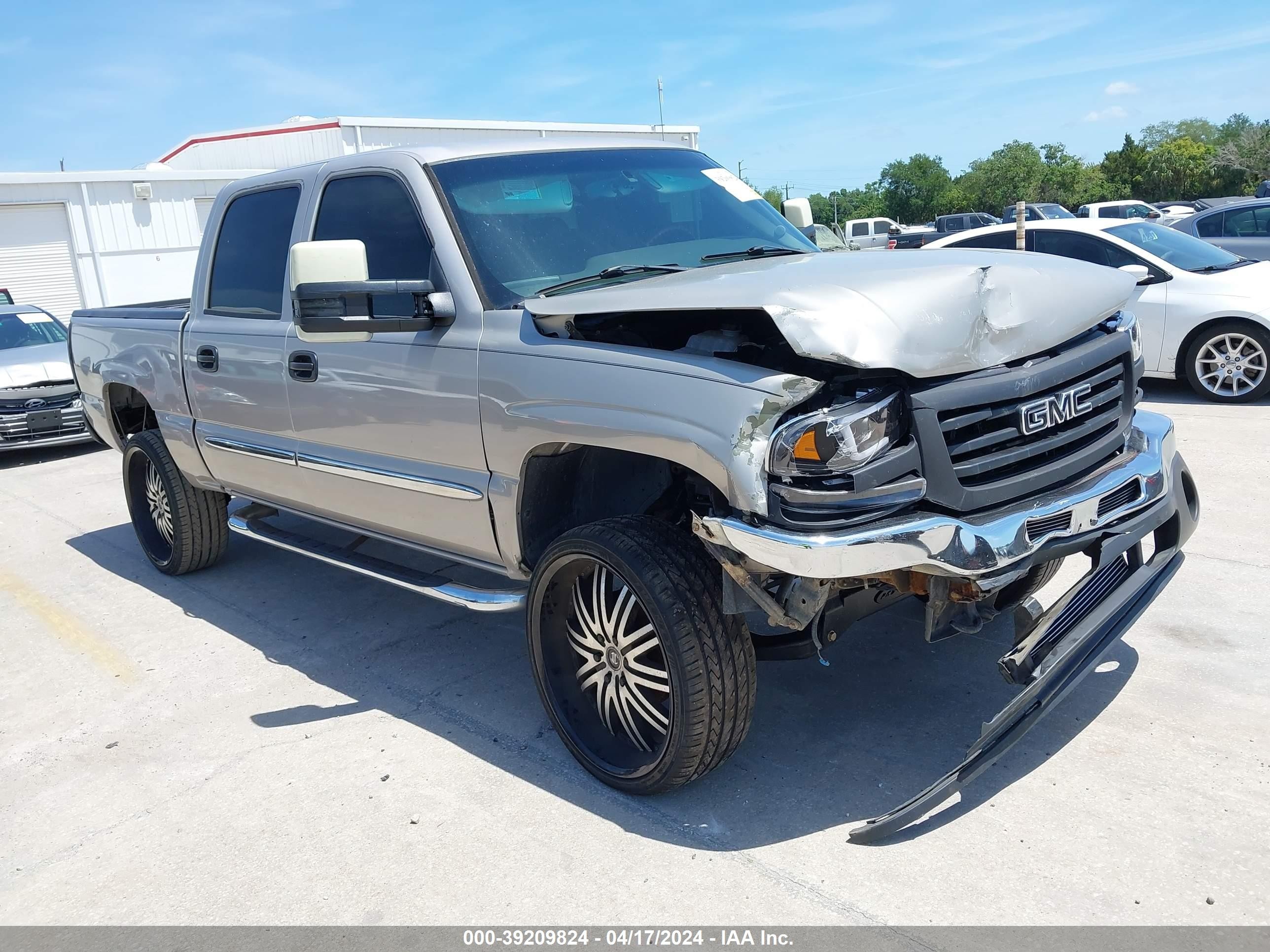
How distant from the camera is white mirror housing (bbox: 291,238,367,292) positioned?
3516 millimetres

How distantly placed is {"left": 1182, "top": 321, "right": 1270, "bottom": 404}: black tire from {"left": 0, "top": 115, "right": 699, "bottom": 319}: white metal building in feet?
52.6

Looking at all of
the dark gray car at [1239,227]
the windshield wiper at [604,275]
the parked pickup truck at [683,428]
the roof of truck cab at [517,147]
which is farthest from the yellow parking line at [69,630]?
the dark gray car at [1239,227]

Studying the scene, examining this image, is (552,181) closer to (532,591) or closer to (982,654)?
(532,591)

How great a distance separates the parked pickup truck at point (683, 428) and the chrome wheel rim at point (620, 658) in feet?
0.04

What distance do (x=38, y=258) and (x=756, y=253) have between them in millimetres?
23315

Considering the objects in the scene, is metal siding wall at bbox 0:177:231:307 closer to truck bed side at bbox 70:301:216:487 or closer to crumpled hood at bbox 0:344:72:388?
A: crumpled hood at bbox 0:344:72:388

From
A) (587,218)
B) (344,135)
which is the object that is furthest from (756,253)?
(344,135)

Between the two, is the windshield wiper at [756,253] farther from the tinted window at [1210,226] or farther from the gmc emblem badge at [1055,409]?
the tinted window at [1210,226]

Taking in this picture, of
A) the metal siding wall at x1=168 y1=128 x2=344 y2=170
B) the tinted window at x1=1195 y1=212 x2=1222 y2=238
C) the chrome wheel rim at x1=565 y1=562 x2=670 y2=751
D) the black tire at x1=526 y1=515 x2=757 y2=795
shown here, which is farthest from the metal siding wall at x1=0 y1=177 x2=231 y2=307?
the chrome wheel rim at x1=565 y1=562 x2=670 y2=751

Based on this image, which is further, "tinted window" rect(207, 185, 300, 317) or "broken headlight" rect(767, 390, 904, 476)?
"tinted window" rect(207, 185, 300, 317)

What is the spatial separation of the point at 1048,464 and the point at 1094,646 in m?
0.58

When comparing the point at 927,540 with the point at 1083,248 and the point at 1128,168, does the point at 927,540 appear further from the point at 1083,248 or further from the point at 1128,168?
the point at 1128,168

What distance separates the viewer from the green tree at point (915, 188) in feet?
230

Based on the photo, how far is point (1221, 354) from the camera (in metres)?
8.47
